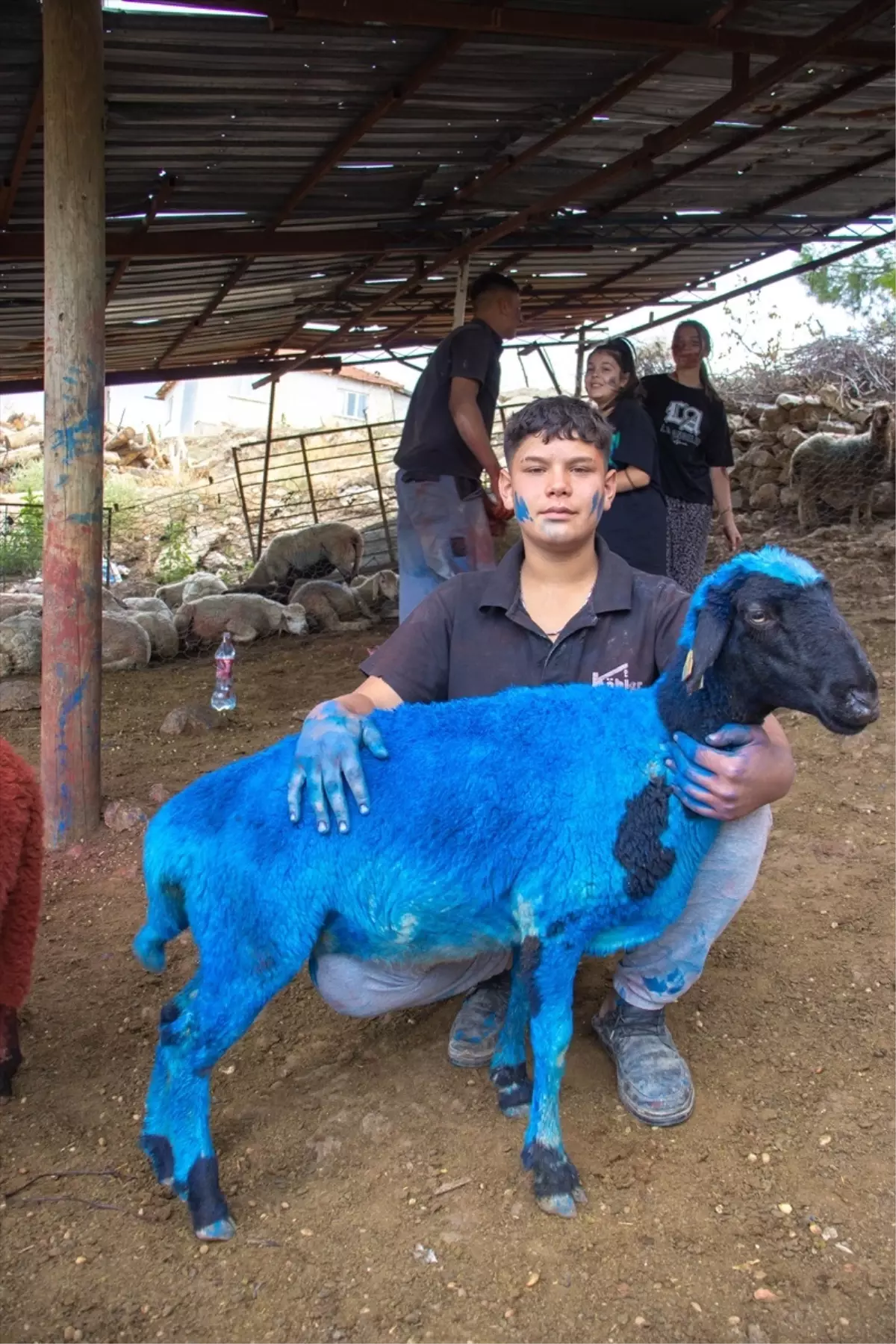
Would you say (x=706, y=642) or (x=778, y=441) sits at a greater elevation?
(x=778, y=441)

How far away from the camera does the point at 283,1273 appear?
6.69 feet

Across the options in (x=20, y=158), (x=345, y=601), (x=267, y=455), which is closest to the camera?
(x=20, y=158)

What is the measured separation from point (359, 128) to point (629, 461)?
2.43 meters

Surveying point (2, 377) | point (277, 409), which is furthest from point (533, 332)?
point (277, 409)

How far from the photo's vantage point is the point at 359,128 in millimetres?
5297

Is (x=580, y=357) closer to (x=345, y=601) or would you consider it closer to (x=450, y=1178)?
(x=345, y=601)

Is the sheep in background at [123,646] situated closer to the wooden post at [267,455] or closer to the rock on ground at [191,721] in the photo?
the rock on ground at [191,721]

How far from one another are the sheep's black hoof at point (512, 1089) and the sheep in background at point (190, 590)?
28.1ft

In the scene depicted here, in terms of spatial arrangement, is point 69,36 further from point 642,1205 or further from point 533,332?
point 533,332

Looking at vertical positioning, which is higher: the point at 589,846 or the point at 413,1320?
the point at 589,846

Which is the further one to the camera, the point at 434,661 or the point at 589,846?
the point at 434,661

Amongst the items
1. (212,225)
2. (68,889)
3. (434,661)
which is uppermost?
(212,225)

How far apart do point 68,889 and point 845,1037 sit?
113 inches

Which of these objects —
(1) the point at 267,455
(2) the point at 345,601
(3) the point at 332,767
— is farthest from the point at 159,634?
(3) the point at 332,767
